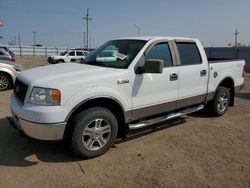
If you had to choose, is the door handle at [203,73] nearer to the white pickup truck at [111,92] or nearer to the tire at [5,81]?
the white pickup truck at [111,92]

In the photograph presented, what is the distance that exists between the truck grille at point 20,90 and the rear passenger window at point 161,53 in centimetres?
204

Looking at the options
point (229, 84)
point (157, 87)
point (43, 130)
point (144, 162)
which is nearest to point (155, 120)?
point (157, 87)

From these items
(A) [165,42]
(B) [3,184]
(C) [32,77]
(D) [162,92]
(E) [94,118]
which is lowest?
(B) [3,184]

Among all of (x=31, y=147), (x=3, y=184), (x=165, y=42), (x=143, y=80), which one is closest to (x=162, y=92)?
(x=143, y=80)

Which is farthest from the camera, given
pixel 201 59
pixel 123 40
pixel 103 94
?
pixel 201 59

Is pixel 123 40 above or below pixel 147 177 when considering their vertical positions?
above

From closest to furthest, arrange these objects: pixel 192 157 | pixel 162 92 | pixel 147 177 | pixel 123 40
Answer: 1. pixel 147 177
2. pixel 192 157
3. pixel 162 92
4. pixel 123 40

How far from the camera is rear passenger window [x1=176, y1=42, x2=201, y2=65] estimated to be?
5141 millimetres

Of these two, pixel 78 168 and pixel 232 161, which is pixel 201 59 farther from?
pixel 78 168

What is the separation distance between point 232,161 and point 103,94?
2208 mm

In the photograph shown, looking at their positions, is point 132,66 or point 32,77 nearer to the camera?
point 32,77

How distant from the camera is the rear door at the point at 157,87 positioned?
4317mm

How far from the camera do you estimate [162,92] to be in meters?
4.69

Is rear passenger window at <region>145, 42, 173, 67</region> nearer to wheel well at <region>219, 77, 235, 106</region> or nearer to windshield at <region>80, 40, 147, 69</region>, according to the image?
windshield at <region>80, 40, 147, 69</region>
